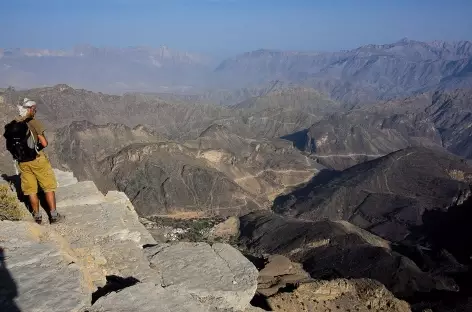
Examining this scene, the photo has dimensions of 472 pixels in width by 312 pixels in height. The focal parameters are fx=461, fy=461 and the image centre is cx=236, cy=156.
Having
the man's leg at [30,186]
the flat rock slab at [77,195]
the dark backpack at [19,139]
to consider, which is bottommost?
the flat rock slab at [77,195]

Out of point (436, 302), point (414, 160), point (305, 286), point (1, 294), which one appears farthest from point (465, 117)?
point (1, 294)

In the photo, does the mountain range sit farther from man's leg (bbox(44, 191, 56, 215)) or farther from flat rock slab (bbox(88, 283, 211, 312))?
flat rock slab (bbox(88, 283, 211, 312))

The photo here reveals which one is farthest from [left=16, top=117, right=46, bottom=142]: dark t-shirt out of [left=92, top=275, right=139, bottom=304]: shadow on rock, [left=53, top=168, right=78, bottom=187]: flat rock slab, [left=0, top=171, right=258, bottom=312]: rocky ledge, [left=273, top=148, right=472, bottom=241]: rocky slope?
[left=273, top=148, right=472, bottom=241]: rocky slope

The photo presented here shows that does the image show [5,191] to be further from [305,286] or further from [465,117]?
[465,117]

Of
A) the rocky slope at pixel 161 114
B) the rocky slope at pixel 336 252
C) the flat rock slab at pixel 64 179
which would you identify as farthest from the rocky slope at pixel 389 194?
the rocky slope at pixel 161 114

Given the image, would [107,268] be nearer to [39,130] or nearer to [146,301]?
[146,301]

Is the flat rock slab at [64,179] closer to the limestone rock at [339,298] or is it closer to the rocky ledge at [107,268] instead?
the rocky ledge at [107,268]
